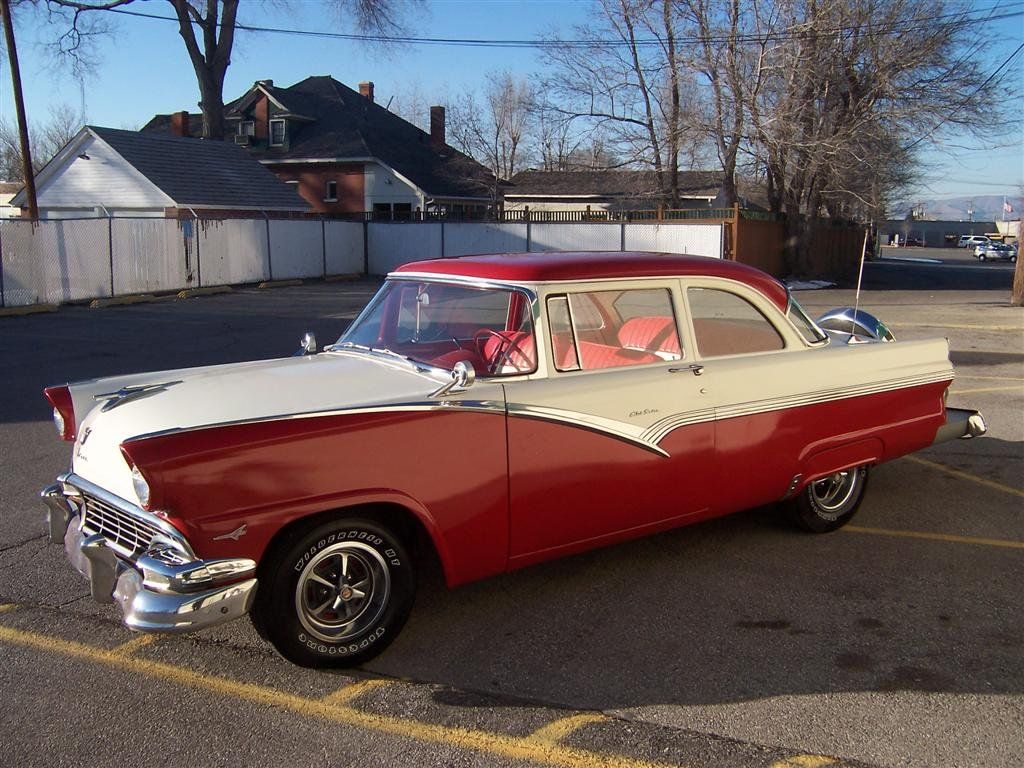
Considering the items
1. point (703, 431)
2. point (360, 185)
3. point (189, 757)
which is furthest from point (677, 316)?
point (360, 185)

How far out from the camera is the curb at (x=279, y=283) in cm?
2805

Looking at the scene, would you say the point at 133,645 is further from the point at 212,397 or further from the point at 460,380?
the point at 460,380

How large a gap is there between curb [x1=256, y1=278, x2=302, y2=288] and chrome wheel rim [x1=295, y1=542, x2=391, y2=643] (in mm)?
25091

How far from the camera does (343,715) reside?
358 centimetres

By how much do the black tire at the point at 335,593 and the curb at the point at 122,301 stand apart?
2016 centimetres

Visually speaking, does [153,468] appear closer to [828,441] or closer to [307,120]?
[828,441]

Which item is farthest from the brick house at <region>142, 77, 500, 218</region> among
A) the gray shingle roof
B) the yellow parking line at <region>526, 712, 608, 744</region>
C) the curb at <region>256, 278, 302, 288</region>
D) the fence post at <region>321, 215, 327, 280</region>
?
the yellow parking line at <region>526, 712, 608, 744</region>

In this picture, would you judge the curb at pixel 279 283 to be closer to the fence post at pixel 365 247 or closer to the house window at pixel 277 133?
the fence post at pixel 365 247

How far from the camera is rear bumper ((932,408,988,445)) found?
606cm

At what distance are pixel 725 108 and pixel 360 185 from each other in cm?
2022

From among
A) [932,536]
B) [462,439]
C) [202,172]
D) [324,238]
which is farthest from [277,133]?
[462,439]

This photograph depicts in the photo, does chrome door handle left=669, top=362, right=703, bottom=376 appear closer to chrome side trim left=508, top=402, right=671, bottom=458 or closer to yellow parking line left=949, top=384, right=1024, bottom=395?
chrome side trim left=508, top=402, right=671, bottom=458

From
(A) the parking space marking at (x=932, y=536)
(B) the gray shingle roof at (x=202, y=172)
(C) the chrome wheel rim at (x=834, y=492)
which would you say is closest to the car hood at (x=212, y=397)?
(C) the chrome wheel rim at (x=834, y=492)

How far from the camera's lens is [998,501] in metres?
6.31
